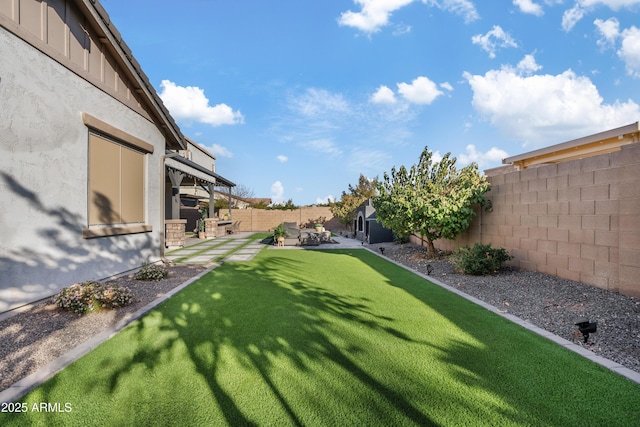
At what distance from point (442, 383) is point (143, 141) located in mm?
9154

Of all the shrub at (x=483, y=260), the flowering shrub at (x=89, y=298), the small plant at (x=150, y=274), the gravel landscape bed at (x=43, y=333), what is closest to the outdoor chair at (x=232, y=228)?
the small plant at (x=150, y=274)

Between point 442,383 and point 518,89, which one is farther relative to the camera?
point 518,89

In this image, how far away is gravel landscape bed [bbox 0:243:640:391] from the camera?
3.21 m

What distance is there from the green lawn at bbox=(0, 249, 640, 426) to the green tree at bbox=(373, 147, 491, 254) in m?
4.46

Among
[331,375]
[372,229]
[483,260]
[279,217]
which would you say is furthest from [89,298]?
[279,217]

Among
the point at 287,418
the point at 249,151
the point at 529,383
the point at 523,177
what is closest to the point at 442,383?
the point at 529,383

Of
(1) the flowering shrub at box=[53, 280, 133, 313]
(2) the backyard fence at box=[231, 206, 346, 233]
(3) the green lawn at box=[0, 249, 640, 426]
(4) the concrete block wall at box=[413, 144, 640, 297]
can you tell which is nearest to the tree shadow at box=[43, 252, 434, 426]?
(3) the green lawn at box=[0, 249, 640, 426]

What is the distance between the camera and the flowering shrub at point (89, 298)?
14.6 ft

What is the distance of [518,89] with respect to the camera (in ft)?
40.4

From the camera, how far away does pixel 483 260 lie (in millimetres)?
7207

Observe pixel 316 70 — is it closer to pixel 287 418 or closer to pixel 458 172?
pixel 458 172

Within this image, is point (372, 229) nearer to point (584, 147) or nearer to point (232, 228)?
point (584, 147)

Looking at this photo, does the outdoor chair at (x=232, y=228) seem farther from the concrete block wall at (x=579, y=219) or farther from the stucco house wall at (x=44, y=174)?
the concrete block wall at (x=579, y=219)

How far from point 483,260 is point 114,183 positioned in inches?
374
